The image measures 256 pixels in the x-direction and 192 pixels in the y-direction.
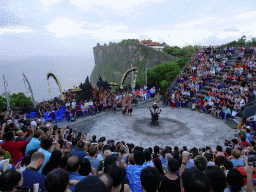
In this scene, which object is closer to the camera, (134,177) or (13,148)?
(134,177)

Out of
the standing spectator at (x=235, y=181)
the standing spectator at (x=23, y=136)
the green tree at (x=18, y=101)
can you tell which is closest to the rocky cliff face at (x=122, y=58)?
the green tree at (x=18, y=101)

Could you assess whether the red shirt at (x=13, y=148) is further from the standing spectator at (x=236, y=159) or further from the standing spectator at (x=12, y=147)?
the standing spectator at (x=236, y=159)

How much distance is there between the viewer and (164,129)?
40.3 feet

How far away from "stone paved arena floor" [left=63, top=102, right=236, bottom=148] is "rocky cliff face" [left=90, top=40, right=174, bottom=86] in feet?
149

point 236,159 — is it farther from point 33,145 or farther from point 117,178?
point 33,145

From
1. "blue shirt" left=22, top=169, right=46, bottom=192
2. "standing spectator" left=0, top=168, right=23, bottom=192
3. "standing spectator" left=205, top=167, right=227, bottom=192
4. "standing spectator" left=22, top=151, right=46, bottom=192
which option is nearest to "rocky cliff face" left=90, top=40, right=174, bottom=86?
"standing spectator" left=205, top=167, right=227, bottom=192

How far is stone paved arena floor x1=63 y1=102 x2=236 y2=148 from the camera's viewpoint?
10.5m

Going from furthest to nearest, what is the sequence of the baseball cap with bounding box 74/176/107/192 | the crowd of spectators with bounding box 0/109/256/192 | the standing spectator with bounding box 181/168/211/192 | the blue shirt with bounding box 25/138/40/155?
the blue shirt with bounding box 25/138/40/155, the crowd of spectators with bounding box 0/109/256/192, the standing spectator with bounding box 181/168/211/192, the baseball cap with bounding box 74/176/107/192

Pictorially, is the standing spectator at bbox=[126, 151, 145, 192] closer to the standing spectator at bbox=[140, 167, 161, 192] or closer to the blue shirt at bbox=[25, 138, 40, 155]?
the standing spectator at bbox=[140, 167, 161, 192]

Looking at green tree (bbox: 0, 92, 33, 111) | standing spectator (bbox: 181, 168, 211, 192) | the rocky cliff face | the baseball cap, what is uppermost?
the rocky cliff face

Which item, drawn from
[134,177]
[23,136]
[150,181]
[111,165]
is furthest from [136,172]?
[23,136]

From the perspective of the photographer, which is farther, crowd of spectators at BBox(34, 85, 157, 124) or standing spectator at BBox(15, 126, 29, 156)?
crowd of spectators at BBox(34, 85, 157, 124)

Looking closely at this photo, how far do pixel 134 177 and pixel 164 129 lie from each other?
921 cm

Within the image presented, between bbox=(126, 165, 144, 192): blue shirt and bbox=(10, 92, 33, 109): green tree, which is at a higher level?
bbox=(126, 165, 144, 192): blue shirt
